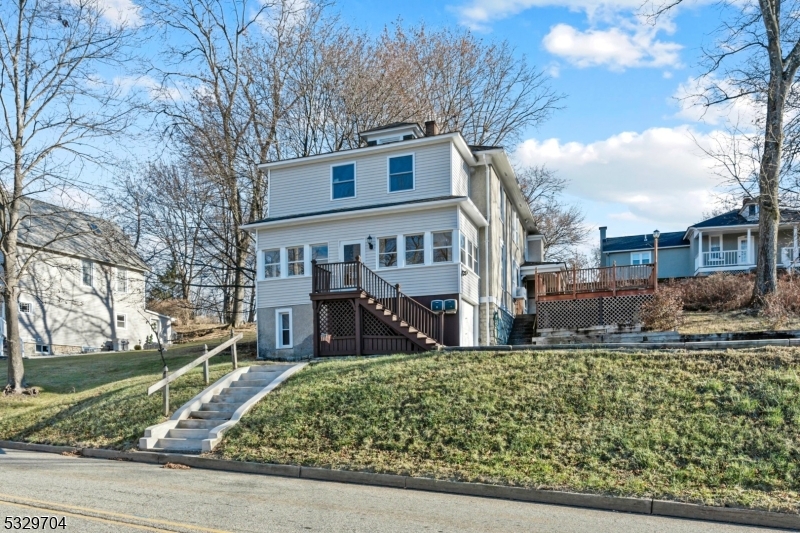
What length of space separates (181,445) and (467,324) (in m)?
11.2

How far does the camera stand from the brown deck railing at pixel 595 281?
21766 millimetres

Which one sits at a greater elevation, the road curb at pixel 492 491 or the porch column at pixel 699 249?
the porch column at pixel 699 249

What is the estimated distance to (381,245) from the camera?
21.9 metres

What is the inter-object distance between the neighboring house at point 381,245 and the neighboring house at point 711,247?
1694 cm

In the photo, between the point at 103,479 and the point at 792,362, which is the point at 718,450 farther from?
the point at 103,479

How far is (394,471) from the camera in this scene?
10.3 m

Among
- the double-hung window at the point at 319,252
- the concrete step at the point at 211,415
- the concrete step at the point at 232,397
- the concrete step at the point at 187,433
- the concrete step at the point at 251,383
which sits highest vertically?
the double-hung window at the point at 319,252

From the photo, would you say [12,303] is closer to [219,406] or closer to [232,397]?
[232,397]

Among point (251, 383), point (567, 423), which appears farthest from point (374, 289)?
point (567, 423)

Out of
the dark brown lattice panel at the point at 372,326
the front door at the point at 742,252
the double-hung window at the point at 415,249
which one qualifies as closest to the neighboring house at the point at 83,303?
the double-hung window at the point at 415,249

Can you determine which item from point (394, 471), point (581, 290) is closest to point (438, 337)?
point (581, 290)

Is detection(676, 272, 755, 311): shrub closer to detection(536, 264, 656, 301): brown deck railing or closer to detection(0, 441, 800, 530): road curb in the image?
detection(536, 264, 656, 301): brown deck railing

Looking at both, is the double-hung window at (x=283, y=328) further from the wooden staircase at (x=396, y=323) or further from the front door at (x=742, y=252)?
the front door at (x=742, y=252)

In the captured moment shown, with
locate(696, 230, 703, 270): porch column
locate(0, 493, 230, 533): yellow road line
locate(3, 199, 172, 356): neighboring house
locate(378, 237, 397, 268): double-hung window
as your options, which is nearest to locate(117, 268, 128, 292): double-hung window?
locate(3, 199, 172, 356): neighboring house
